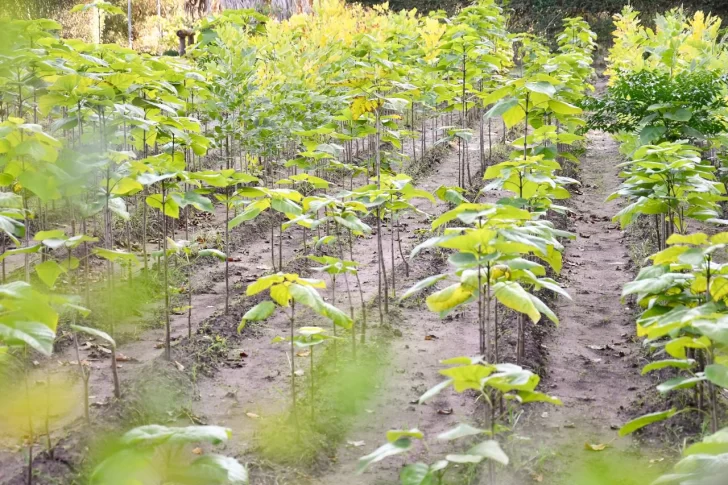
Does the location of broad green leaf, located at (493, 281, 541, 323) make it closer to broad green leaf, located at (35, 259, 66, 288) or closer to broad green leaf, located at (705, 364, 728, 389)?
broad green leaf, located at (705, 364, 728, 389)

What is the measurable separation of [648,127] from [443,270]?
2080 millimetres

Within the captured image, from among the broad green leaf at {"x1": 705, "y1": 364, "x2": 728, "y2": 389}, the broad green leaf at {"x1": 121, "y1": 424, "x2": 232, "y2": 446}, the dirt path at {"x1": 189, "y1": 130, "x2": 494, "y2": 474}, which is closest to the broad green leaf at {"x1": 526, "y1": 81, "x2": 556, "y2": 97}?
the dirt path at {"x1": 189, "y1": 130, "x2": 494, "y2": 474}

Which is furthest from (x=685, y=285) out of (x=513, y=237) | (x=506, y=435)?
(x=506, y=435)

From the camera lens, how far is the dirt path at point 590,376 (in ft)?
12.8

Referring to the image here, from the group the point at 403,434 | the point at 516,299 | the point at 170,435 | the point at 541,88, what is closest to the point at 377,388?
the point at 541,88

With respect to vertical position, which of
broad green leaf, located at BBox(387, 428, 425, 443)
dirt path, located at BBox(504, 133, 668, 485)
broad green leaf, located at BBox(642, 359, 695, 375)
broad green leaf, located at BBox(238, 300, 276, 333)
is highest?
broad green leaf, located at BBox(642, 359, 695, 375)

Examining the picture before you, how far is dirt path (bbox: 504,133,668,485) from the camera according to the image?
3.90 meters

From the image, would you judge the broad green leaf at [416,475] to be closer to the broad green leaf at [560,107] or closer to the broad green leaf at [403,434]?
the broad green leaf at [403,434]

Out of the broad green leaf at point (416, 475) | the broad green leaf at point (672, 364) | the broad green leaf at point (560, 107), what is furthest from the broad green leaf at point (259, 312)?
the broad green leaf at point (560, 107)

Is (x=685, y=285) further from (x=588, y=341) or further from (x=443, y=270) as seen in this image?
(x=443, y=270)

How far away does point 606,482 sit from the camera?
3.54 metres

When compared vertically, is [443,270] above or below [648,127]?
→ below

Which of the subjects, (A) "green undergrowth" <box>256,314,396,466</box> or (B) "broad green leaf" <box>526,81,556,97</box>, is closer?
(A) "green undergrowth" <box>256,314,396,466</box>

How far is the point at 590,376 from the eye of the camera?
5090 mm
